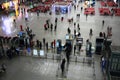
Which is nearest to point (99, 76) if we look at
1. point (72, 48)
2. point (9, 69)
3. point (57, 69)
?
point (57, 69)

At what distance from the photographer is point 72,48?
25375 millimetres

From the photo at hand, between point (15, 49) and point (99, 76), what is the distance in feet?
37.7

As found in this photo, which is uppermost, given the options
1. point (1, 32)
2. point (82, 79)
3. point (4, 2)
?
point (4, 2)

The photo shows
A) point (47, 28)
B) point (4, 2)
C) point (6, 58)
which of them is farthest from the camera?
point (4, 2)

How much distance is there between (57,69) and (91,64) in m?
4.26

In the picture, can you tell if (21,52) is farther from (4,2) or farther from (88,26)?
(4,2)

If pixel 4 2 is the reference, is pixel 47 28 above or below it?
below

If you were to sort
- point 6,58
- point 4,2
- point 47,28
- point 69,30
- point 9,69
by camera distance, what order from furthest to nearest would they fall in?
point 4,2 < point 47,28 < point 69,30 < point 6,58 < point 9,69

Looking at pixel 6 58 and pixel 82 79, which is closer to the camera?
pixel 82 79

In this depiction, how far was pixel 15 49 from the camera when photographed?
23.3 metres

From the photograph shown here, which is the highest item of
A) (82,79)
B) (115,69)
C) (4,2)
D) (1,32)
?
(4,2)

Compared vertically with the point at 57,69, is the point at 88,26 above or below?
above

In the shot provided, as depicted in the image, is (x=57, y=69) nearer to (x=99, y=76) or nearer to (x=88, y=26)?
(x=99, y=76)

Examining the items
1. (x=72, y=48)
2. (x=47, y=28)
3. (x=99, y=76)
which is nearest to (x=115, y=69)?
(x=99, y=76)
